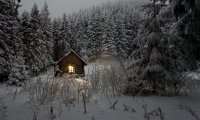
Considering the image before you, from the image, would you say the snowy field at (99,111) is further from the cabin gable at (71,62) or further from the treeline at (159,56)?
the cabin gable at (71,62)

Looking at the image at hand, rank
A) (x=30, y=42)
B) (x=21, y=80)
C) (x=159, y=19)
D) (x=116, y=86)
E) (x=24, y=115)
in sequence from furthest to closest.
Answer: (x=30, y=42), (x=21, y=80), (x=159, y=19), (x=116, y=86), (x=24, y=115)

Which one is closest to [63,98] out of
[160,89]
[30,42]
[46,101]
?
[46,101]

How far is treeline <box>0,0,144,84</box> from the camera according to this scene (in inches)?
619

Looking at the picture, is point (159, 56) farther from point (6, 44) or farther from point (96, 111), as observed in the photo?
point (6, 44)

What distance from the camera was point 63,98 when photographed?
4.62 metres

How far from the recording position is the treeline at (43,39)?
15719 mm

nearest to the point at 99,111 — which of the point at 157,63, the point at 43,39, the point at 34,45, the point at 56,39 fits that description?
the point at 157,63

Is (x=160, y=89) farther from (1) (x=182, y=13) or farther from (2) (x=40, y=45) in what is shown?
(2) (x=40, y=45)

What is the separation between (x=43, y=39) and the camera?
36688 mm

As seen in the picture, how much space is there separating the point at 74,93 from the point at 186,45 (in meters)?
4.72

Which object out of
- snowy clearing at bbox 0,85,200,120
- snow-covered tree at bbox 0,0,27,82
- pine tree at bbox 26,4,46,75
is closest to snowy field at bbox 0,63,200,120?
snowy clearing at bbox 0,85,200,120

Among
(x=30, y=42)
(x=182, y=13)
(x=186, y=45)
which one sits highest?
(x=30, y=42)

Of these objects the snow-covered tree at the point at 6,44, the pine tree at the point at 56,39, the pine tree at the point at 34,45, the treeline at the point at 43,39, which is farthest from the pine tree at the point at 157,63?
the pine tree at the point at 56,39

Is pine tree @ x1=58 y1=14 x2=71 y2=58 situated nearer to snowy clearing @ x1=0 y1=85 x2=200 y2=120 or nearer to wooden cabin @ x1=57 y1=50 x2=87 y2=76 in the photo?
wooden cabin @ x1=57 y1=50 x2=87 y2=76
